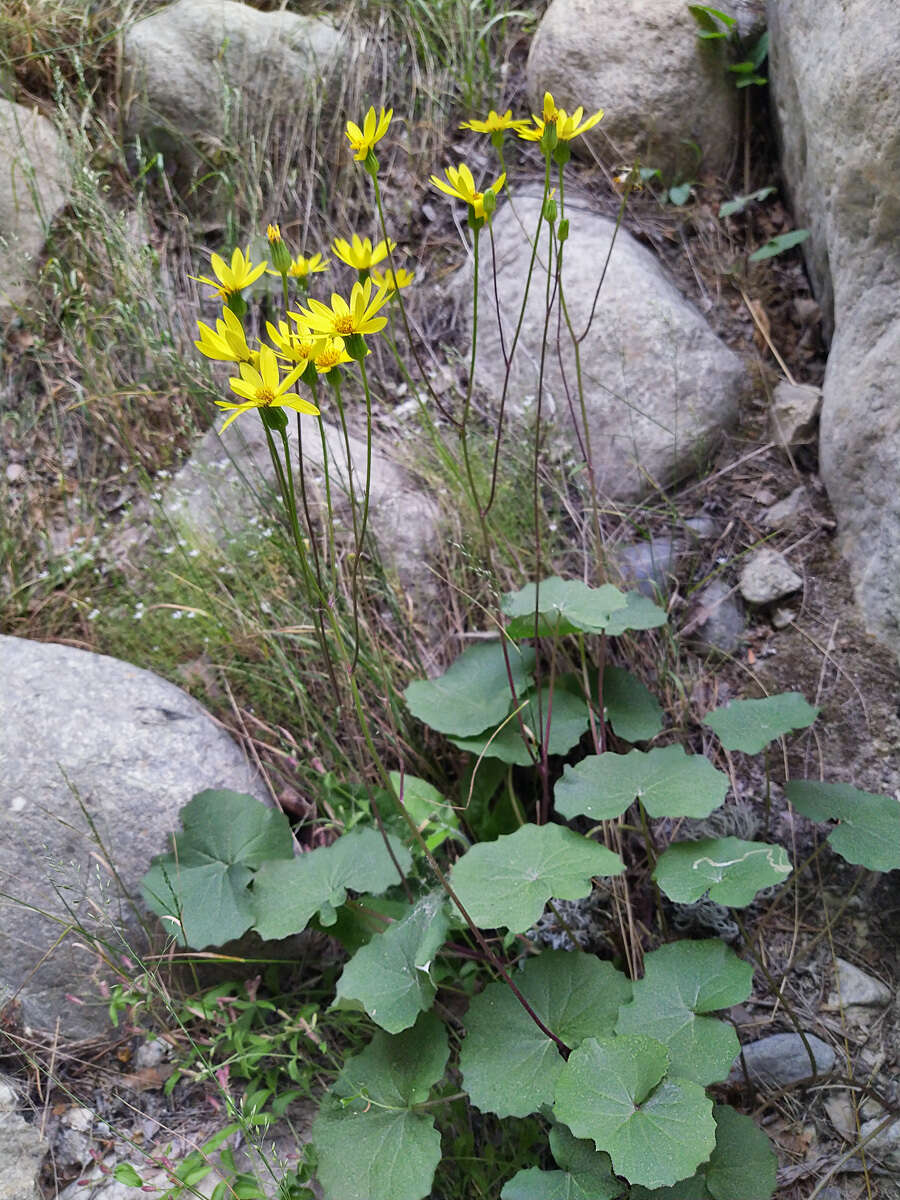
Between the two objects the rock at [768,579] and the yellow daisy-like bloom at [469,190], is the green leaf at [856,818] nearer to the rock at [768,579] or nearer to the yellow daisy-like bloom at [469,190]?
the rock at [768,579]

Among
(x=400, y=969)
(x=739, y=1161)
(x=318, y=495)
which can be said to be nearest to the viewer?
(x=739, y=1161)

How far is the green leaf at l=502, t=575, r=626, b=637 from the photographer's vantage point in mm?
1699

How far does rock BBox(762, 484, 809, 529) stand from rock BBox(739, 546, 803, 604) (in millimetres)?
101

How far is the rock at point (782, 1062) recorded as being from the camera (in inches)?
61.3

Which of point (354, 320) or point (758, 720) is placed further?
point (758, 720)

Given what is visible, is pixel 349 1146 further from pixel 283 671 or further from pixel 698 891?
pixel 283 671

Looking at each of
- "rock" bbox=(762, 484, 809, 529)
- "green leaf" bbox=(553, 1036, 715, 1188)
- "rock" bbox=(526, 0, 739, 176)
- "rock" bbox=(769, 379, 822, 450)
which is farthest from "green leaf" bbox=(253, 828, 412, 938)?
"rock" bbox=(526, 0, 739, 176)

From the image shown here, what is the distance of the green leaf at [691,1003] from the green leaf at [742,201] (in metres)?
2.22

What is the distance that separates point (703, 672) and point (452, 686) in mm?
586

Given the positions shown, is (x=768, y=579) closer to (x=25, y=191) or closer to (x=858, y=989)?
(x=858, y=989)

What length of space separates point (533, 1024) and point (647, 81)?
9.02 feet

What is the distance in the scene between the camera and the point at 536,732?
69.6 inches

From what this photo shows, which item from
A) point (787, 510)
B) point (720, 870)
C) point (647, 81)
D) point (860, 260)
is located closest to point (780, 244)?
point (860, 260)

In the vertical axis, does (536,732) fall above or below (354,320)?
below
